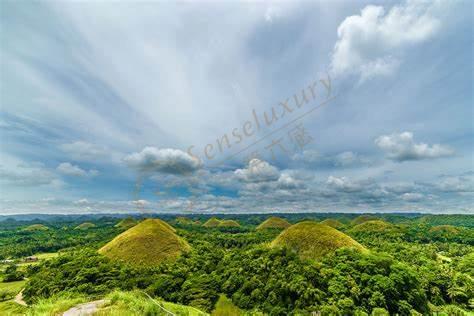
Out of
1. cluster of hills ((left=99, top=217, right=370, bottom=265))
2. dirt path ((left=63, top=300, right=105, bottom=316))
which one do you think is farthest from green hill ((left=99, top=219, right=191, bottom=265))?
dirt path ((left=63, top=300, right=105, bottom=316))

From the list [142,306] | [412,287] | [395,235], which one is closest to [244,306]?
[412,287]

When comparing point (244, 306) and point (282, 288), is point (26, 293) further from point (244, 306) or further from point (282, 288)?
point (282, 288)

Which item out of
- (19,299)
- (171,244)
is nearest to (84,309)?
(19,299)

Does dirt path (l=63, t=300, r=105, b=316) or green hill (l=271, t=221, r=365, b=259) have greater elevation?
dirt path (l=63, t=300, r=105, b=316)

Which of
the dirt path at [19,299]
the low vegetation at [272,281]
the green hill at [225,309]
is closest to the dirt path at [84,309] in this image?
the low vegetation at [272,281]

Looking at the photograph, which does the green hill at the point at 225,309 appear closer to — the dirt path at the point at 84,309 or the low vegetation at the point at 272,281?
the low vegetation at the point at 272,281

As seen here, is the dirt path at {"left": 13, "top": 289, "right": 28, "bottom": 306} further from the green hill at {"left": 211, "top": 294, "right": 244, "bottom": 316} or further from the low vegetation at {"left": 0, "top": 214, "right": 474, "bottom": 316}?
the green hill at {"left": 211, "top": 294, "right": 244, "bottom": 316}

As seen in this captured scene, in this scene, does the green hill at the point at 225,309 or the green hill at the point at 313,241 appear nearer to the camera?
the green hill at the point at 225,309
